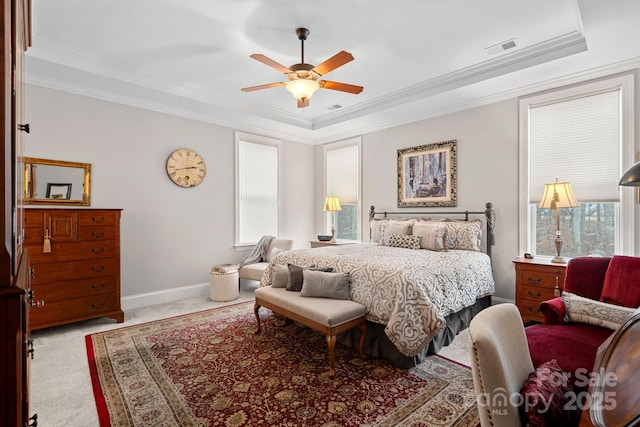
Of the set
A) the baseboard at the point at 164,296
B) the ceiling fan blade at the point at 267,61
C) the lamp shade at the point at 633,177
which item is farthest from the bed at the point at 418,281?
the ceiling fan blade at the point at 267,61

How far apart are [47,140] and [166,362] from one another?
9.48 feet

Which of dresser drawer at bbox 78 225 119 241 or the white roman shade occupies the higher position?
the white roman shade

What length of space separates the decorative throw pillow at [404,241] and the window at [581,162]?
1.26 meters

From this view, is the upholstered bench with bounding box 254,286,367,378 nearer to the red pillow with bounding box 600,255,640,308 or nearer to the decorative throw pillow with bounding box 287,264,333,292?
the decorative throw pillow with bounding box 287,264,333,292

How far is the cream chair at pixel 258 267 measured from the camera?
180 inches

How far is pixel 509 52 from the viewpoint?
3342mm

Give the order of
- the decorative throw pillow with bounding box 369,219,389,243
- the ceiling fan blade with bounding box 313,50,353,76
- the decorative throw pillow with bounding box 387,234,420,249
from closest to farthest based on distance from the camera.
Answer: the ceiling fan blade with bounding box 313,50,353,76
the decorative throw pillow with bounding box 387,234,420,249
the decorative throw pillow with bounding box 369,219,389,243

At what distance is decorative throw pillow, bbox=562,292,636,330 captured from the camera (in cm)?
194

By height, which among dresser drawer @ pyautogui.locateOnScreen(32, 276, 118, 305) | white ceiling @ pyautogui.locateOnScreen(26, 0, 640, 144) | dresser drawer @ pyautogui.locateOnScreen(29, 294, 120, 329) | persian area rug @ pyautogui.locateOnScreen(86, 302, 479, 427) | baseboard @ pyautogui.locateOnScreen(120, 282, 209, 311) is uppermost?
white ceiling @ pyautogui.locateOnScreen(26, 0, 640, 144)

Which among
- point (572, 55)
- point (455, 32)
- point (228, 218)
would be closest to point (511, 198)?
point (572, 55)

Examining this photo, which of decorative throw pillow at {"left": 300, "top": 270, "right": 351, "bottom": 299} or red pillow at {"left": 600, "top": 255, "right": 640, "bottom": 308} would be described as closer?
red pillow at {"left": 600, "top": 255, "right": 640, "bottom": 308}

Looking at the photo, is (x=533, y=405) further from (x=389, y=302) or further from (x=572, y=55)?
(x=572, y=55)

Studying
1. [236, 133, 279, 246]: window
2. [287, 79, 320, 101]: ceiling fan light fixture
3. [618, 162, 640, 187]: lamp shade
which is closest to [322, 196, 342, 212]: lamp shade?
[236, 133, 279, 246]: window

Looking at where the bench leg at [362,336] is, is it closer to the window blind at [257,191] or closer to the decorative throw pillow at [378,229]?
the decorative throw pillow at [378,229]
